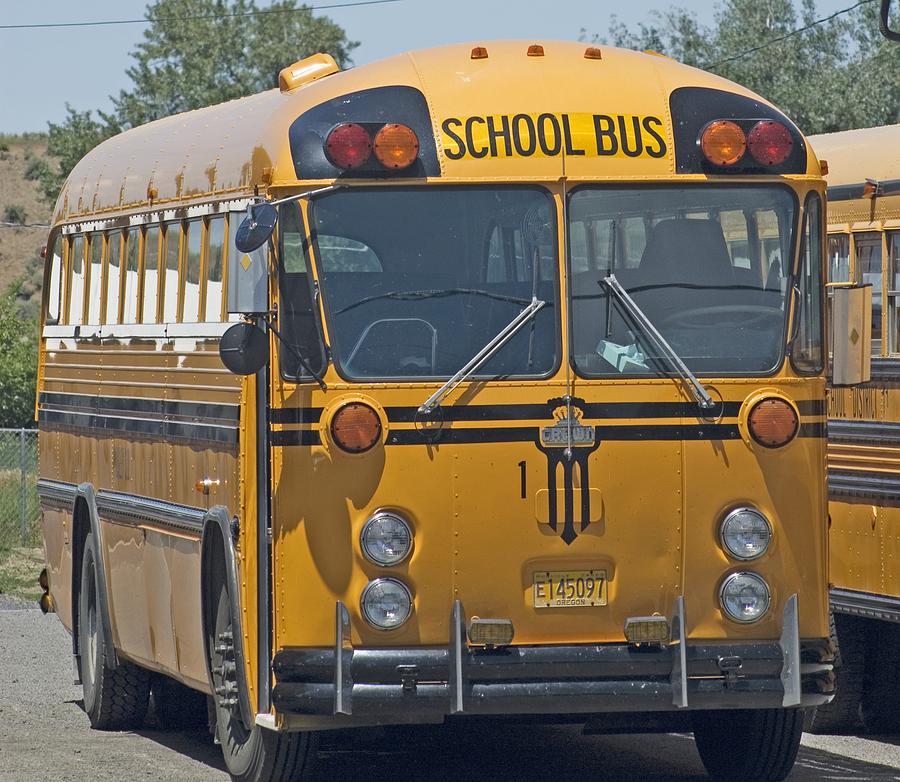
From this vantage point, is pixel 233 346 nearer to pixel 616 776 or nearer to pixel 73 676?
pixel 616 776

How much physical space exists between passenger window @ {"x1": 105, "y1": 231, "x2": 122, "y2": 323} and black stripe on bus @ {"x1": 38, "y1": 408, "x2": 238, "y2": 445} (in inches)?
20.4

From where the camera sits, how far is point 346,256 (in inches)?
305

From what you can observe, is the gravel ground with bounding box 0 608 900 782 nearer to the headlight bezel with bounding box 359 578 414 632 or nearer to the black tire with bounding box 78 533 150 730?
the black tire with bounding box 78 533 150 730

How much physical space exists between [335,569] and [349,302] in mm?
955

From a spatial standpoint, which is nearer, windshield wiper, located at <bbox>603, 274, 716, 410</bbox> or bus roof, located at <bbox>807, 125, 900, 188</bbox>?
windshield wiper, located at <bbox>603, 274, 716, 410</bbox>

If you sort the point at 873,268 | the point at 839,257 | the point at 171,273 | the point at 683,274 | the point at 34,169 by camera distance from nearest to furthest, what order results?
the point at 683,274 → the point at 171,273 → the point at 873,268 → the point at 839,257 → the point at 34,169

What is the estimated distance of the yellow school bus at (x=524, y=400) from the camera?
25.0 ft

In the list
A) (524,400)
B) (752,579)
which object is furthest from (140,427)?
(752,579)

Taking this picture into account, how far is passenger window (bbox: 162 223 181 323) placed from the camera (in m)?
9.49

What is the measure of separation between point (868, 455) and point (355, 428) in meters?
3.56

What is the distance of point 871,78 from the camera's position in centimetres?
5078

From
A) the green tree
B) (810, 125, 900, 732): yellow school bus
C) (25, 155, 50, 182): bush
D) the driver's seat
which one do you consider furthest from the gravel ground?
(25, 155, 50, 182): bush

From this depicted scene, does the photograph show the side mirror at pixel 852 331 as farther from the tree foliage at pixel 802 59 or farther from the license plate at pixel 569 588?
the tree foliage at pixel 802 59

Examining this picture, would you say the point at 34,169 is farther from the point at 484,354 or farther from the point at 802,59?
the point at 484,354
